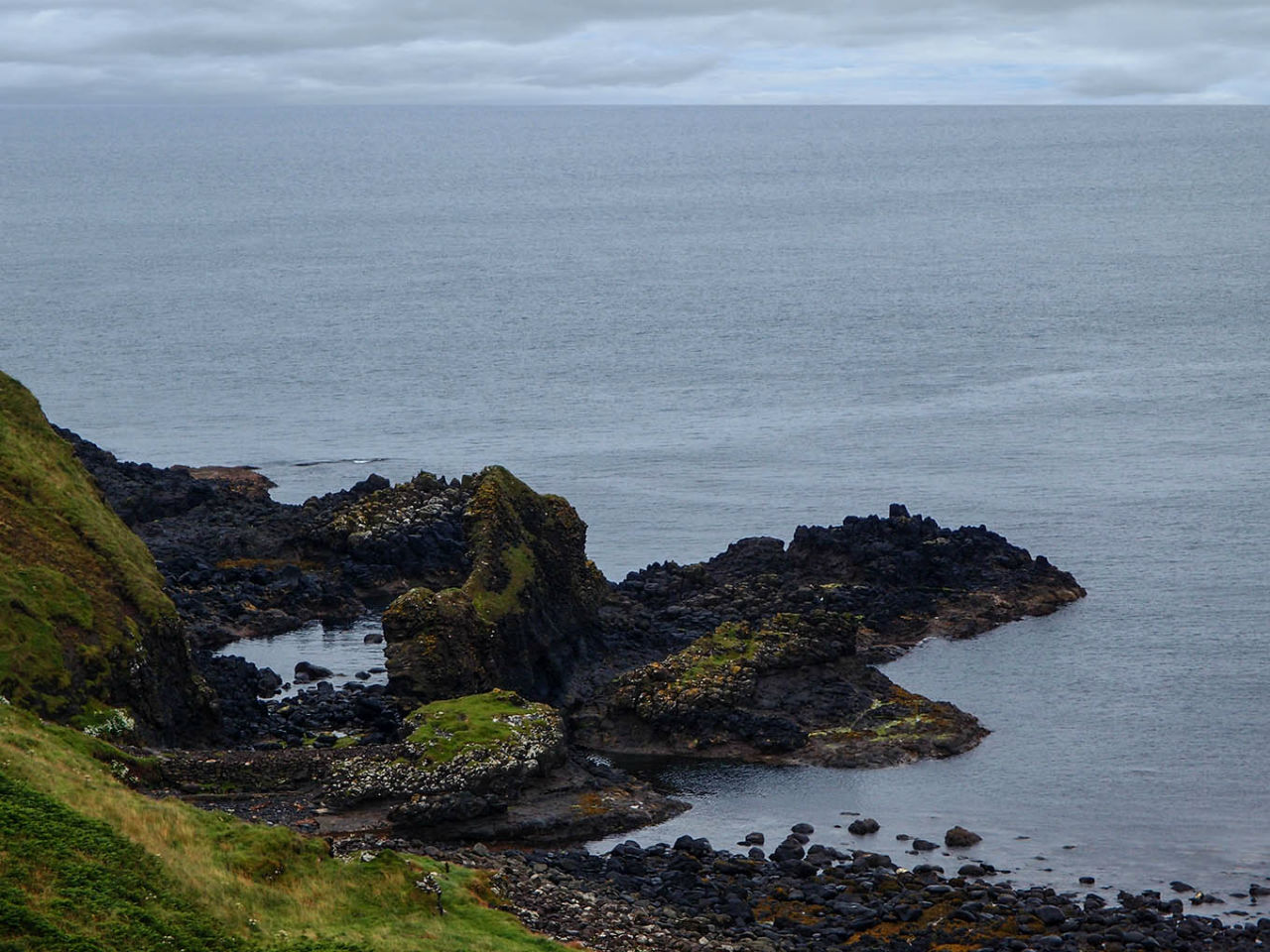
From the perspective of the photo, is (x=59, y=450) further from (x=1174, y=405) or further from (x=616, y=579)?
(x=1174, y=405)

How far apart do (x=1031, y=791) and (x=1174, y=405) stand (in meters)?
74.8

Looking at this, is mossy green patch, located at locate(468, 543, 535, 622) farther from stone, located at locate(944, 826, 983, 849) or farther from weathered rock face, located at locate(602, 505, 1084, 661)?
stone, located at locate(944, 826, 983, 849)

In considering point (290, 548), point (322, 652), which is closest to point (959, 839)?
point (322, 652)

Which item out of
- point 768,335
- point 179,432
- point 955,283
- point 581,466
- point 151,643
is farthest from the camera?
point 955,283

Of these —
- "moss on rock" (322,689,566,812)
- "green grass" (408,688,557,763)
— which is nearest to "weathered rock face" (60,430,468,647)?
"green grass" (408,688,557,763)

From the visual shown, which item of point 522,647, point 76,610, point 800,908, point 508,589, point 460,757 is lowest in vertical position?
point 800,908

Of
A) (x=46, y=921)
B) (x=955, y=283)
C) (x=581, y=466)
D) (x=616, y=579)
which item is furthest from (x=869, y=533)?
(x=955, y=283)

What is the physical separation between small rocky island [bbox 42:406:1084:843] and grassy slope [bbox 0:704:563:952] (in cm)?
1093

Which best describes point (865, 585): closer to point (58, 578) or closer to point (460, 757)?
point (460, 757)

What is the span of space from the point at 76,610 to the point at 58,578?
148 cm

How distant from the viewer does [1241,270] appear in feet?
646

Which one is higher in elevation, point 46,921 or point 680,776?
point 46,921

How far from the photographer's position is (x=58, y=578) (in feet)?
167

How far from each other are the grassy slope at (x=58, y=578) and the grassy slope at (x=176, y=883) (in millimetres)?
10331
